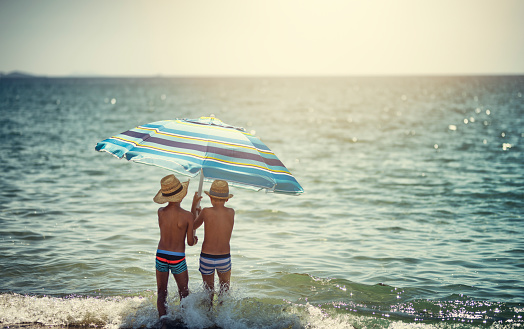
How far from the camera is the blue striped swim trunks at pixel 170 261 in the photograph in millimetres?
6178

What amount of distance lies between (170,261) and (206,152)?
4.59 feet

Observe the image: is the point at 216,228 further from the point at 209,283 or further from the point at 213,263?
the point at 209,283

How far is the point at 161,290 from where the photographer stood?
6.46m

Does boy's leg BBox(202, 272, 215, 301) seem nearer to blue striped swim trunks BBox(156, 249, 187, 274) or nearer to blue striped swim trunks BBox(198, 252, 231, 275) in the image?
blue striped swim trunks BBox(198, 252, 231, 275)

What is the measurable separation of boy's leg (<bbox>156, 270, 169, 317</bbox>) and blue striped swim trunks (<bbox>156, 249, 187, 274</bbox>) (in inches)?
3.9

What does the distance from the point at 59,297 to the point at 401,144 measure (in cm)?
2486

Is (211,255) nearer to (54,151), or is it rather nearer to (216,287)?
(216,287)

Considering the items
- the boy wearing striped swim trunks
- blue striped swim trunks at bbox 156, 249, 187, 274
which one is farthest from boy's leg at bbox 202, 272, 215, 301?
blue striped swim trunks at bbox 156, 249, 187, 274

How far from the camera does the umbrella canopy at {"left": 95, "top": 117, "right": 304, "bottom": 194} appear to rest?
19.3ft

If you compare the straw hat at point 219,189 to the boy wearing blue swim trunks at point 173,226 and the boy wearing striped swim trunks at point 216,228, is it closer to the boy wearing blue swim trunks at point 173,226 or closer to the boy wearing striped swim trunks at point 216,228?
the boy wearing striped swim trunks at point 216,228

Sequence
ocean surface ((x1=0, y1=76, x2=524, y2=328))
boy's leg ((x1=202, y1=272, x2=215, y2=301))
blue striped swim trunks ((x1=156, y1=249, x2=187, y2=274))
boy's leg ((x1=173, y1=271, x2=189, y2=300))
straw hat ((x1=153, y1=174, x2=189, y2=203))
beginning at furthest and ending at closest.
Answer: ocean surface ((x1=0, y1=76, x2=524, y2=328)), boy's leg ((x1=202, y1=272, x2=215, y2=301)), boy's leg ((x1=173, y1=271, x2=189, y2=300)), blue striped swim trunks ((x1=156, y1=249, x2=187, y2=274)), straw hat ((x1=153, y1=174, x2=189, y2=203))

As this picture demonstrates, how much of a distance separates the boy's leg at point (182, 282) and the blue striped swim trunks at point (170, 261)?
0.23 feet

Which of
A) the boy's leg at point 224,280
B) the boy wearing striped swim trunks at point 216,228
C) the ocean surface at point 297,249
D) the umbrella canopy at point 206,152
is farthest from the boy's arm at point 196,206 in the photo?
the ocean surface at point 297,249

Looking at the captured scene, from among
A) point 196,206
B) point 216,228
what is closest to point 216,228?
point 216,228
